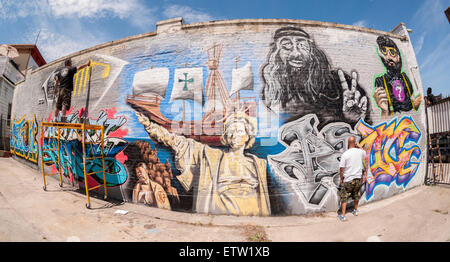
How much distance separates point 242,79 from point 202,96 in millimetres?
1205

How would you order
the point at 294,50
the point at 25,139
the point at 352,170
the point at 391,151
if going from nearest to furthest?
the point at 352,170, the point at 294,50, the point at 391,151, the point at 25,139

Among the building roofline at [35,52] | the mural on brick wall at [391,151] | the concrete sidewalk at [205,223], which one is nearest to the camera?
the concrete sidewalk at [205,223]

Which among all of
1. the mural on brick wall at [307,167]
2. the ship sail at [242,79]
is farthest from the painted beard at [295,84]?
the ship sail at [242,79]

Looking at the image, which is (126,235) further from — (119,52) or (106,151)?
(119,52)

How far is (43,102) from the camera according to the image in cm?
824

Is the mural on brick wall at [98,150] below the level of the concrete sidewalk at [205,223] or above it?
above

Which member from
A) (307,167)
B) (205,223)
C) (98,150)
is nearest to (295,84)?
(307,167)

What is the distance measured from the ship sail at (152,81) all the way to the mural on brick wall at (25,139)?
7.90 meters

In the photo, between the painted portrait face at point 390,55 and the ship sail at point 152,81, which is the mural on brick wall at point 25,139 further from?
the painted portrait face at point 390,55

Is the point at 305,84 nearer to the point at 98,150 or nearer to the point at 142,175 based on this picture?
the point at 142,175

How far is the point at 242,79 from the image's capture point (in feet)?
14.9

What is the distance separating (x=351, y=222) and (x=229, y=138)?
3459 millimetres

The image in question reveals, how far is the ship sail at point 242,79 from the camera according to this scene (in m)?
4.52

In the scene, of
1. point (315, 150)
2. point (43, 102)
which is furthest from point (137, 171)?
point (43, 102)
